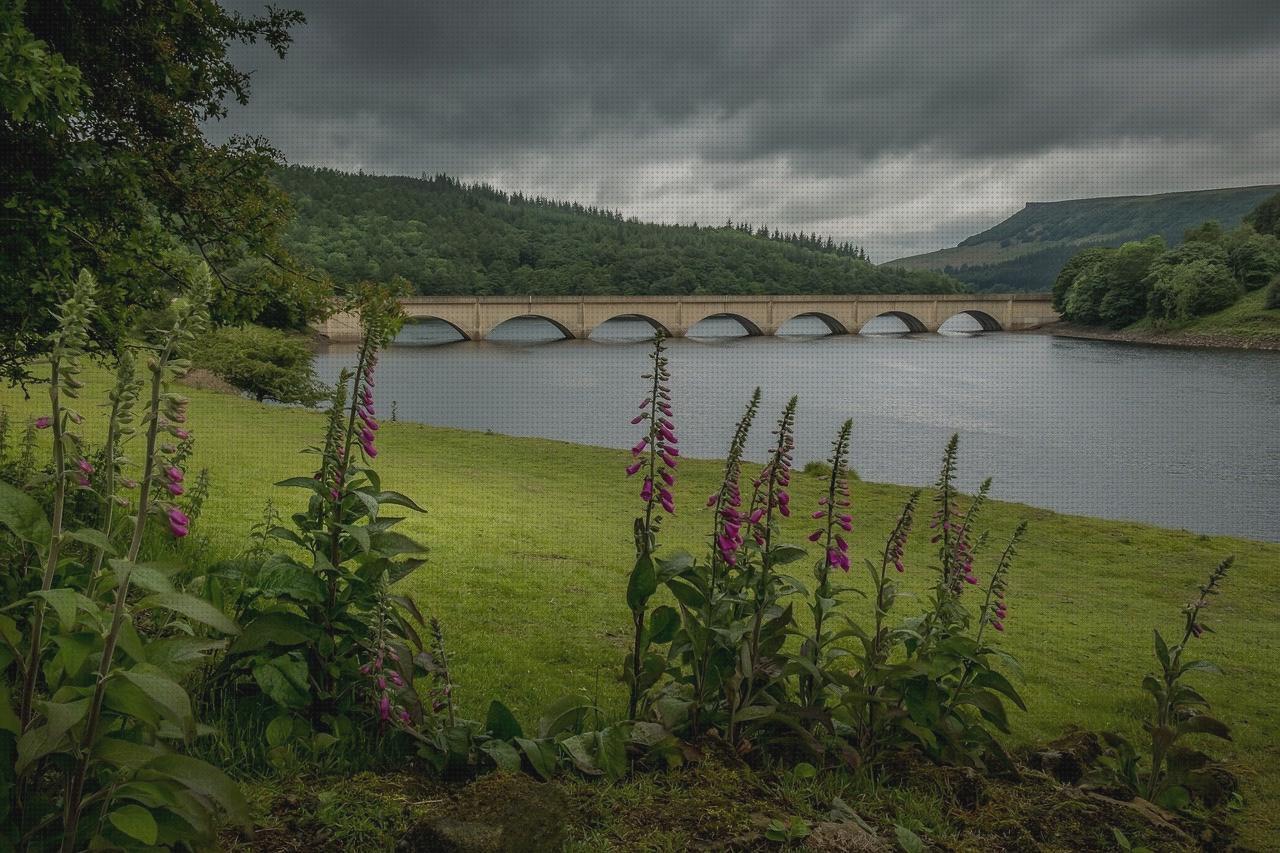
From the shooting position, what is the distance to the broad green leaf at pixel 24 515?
2.21 meters

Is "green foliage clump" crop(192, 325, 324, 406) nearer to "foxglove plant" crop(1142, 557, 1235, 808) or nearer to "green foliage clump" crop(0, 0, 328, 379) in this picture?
"green foliage clump" crop(0, 0, 328, 379)

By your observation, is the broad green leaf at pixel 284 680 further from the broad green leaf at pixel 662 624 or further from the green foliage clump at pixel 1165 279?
the green foliage clump at pixel 1165 279

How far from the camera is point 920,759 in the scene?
4.06 meters

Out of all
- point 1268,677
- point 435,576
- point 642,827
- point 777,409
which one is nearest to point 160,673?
point 642,827

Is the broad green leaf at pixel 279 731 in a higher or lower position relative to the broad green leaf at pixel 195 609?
lower

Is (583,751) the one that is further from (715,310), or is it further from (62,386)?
(715,310)

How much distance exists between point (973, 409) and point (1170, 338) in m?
49.8

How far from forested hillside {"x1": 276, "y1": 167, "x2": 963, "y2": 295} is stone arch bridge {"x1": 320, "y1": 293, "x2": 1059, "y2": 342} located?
1382 centimetres

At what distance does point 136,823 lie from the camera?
2094 mm

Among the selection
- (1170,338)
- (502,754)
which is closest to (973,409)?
(502,754)

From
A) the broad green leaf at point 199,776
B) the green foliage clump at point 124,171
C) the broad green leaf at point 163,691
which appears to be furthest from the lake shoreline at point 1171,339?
the broad green leaf at point 163,691

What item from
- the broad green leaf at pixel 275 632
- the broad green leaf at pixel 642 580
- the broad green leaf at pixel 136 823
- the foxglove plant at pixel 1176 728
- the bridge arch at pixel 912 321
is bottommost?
the foxglove plant at pixel 1176 728

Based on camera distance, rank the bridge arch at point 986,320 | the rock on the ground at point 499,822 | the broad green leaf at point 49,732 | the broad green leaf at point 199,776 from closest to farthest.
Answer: the broad green leaf at point 49,732 → the broad green leaf at point 199,776 → the rock on the ground at point 499,822 → the bridge arch at point 986,320

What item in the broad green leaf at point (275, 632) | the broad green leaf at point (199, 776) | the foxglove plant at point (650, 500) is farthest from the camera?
the foxglove plant at point (650, 500)
